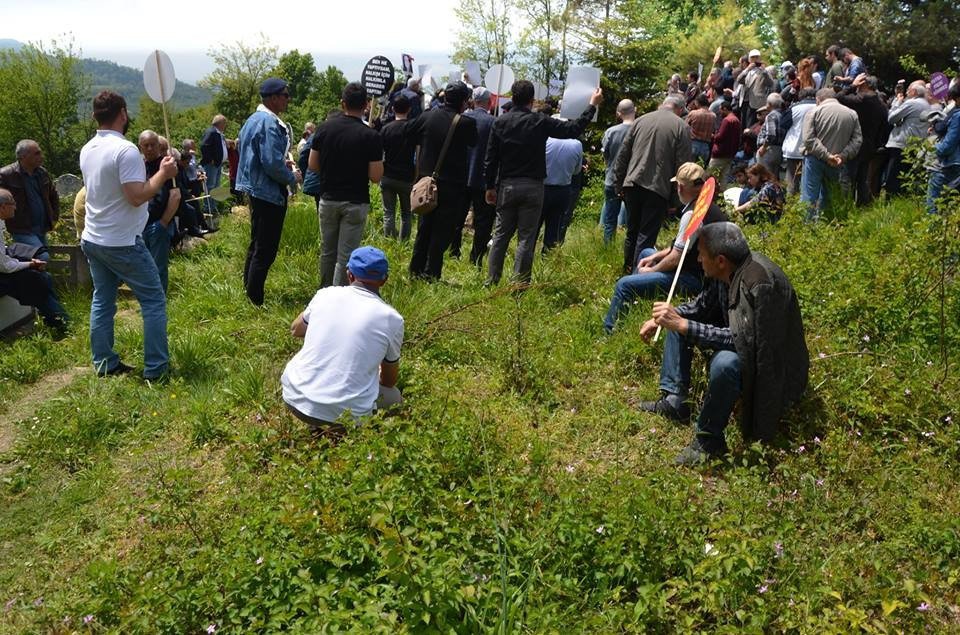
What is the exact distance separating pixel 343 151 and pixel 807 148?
4906 mm

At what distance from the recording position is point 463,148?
22.9ft

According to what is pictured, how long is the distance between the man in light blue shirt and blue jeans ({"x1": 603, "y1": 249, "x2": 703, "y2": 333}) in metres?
1.80

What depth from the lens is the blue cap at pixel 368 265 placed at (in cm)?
405

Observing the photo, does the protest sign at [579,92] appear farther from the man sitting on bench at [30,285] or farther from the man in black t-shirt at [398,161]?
the man sitting on bench at [30,285]

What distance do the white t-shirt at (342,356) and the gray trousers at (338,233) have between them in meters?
2.44

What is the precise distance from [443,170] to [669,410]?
3257 millimetres

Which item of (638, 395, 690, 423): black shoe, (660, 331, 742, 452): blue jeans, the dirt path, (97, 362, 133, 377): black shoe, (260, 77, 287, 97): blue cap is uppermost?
(260, 77, 287, 97): blue cap

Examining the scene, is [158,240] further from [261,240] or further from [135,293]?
[135,293]

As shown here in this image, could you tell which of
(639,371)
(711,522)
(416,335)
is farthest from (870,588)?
(416,335)

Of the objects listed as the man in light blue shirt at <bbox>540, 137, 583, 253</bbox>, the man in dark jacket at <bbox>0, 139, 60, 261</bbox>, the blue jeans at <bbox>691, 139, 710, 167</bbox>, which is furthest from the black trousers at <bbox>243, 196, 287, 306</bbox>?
the blue jeans at <bbox>691, 139, 710, 167</bbox>

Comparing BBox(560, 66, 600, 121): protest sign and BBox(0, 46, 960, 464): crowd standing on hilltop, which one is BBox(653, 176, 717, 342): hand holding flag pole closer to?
BBox(0, 46, 960, 464): crowd standing on hilltop

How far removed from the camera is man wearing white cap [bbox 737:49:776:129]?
11.7 meters

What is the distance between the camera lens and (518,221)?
22.4 ft

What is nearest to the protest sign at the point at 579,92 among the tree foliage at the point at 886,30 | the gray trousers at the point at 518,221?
the gray trousers at the point at 518,221
